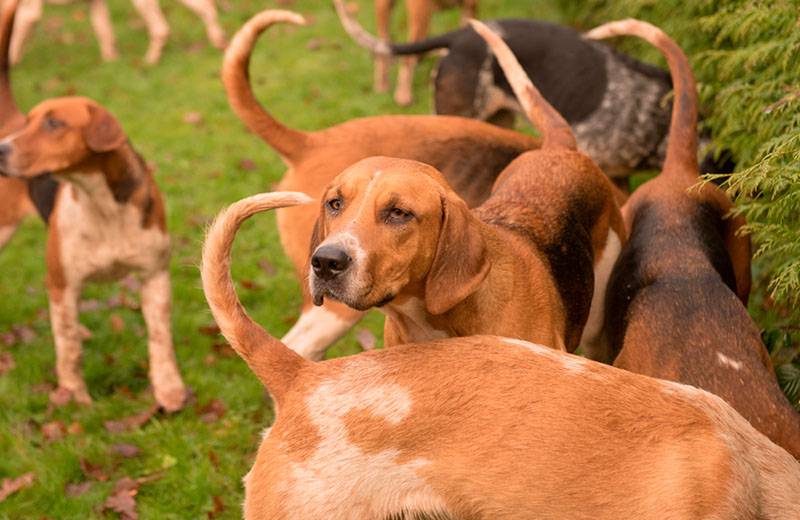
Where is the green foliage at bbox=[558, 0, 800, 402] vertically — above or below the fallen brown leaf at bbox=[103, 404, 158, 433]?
above

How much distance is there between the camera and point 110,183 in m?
5.56

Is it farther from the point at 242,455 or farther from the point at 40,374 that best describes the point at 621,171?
the point at 40,374

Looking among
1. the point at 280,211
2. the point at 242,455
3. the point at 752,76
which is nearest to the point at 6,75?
the point at 280,211

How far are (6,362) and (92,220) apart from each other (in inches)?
47.9

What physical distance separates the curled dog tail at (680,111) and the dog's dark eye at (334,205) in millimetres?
2025

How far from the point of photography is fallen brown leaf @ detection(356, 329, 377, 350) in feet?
Result: 19.5

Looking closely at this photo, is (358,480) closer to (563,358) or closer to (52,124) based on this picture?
(563,358)

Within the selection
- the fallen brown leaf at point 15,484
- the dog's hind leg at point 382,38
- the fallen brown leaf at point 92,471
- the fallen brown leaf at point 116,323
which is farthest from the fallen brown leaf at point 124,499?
the dog's hind leg at point 382,38

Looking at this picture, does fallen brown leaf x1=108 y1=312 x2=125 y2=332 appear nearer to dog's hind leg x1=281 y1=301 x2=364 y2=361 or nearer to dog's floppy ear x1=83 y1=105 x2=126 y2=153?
dog's floppy ear x1=83 y1=105 x2=126 y2=153

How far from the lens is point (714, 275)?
4.17 meters

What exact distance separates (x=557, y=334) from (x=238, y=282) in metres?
3.51

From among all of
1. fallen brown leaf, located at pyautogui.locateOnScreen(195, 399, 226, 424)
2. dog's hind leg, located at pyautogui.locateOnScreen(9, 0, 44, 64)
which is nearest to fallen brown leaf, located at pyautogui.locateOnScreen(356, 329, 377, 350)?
fallen brown leaf, located at pyautogui.locateOnScreen(195, 399, 226, 424)

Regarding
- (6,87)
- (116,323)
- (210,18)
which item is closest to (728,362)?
(116,323)

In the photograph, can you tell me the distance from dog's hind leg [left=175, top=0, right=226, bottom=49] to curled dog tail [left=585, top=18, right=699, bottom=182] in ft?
25.5
